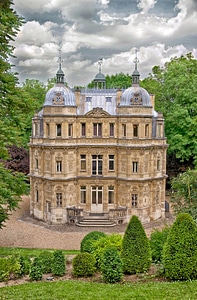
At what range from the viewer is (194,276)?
12828 mm

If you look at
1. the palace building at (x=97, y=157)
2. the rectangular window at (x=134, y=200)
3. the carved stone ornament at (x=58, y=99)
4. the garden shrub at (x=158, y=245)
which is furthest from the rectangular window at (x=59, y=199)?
the garden shrub at (x=158, y=245)

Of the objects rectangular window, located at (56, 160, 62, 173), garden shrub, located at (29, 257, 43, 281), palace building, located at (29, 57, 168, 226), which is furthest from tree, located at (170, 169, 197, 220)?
rectangular window, located at (56, 160, 62, 173)

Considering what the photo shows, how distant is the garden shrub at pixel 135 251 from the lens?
1412 cm

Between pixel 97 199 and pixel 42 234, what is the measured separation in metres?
5.79

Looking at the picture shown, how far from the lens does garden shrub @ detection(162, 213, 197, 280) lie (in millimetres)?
12820

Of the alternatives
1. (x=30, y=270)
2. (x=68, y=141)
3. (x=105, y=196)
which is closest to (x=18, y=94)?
(x=30, y=270)

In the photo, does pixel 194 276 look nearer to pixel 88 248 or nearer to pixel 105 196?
pixel 88 248

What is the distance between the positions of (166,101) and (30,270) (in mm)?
28630

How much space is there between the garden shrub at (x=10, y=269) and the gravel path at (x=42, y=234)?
361 inches

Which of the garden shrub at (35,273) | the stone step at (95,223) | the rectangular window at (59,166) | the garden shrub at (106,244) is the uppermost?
the rectangular window at (59,166)

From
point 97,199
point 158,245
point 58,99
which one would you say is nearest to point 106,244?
point 158,245

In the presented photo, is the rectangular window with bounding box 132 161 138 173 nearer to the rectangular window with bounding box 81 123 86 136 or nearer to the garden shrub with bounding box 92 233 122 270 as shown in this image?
the rectangular window with bounding box 81 123 86 136

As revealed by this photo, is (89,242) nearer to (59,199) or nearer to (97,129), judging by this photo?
(59,199)

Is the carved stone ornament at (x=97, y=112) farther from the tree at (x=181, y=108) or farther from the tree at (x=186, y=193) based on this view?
the tree at (x=186, y=193)
